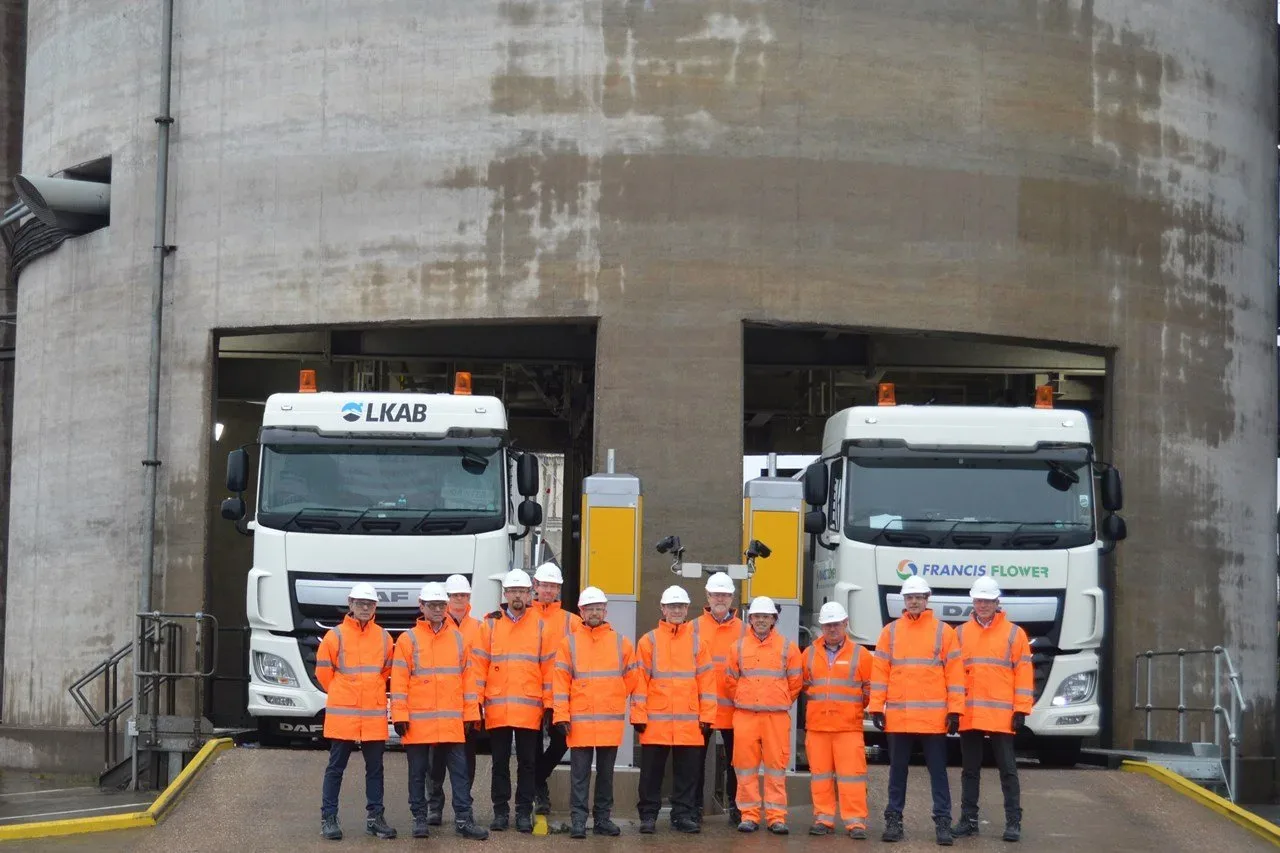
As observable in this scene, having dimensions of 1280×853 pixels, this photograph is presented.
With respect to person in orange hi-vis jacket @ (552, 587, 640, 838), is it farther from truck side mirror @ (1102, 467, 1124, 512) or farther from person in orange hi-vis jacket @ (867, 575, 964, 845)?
truck side mirror @ (1102, 467, 1124, 512)

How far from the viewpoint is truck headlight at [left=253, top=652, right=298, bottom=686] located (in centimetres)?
1734

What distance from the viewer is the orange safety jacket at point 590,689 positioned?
44.9ft

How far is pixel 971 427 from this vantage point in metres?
17.8

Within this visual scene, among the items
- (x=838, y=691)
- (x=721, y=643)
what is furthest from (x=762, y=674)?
(x=838, y=691)

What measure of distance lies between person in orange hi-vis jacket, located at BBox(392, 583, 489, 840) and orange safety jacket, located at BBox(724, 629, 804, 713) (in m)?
1.99

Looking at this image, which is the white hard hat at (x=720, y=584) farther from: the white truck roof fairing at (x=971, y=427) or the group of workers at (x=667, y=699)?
the white truck roof fairing at (x=971, y=427)

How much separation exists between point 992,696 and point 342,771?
4902mm

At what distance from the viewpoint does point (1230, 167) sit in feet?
78.5

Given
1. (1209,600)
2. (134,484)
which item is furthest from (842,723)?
(134,484)

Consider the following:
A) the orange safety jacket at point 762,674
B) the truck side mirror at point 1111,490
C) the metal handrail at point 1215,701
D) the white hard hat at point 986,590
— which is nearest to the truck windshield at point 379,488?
the orange safety jacket at point 762,674

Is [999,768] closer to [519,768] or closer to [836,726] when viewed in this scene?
[836,726]

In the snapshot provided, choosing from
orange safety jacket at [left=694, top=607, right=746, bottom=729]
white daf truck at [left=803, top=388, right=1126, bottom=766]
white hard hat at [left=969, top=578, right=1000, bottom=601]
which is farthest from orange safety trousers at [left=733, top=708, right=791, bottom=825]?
white daf truck at [left=803, top=388, right=1126, bottom=766]

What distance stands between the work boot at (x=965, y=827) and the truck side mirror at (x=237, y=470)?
7564mm

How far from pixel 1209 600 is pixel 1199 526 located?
3.05ft
